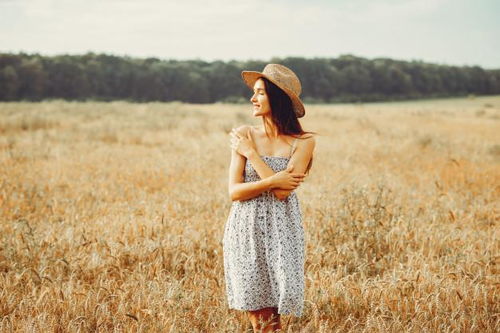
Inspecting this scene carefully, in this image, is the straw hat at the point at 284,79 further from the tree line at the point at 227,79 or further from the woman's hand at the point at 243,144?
the tree line at the point at 227,79

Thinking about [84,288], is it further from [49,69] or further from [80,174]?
[49,69]

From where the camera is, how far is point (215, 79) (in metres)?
61.9

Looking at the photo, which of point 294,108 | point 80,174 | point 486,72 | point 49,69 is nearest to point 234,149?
point 294,108

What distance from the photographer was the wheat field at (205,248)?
3.34 metres

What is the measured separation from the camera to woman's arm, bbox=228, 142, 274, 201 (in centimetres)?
270

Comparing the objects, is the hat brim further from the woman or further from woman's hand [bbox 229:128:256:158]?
woman's hand [bbox 229:128:256:158]

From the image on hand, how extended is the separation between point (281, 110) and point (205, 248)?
2.24m

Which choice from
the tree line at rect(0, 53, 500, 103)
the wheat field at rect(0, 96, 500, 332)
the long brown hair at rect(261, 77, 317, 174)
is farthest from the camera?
the tree line at rect(0, 53, 500, 103)

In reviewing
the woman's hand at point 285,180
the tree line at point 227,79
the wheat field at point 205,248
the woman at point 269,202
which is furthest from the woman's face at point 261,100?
the tree line at point 227,79

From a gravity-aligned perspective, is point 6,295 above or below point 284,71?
below

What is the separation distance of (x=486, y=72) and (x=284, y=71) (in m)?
69.9

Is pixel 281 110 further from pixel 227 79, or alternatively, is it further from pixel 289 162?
pixel 227 79

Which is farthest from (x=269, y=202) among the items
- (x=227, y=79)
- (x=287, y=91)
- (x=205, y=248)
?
(x=227, y=79)

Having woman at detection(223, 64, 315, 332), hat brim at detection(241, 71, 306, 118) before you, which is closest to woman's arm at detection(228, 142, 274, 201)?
woman at detection(223, 64, 315, 332)
